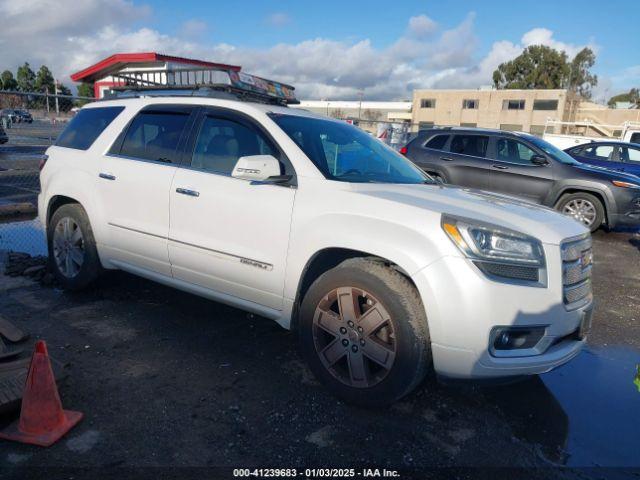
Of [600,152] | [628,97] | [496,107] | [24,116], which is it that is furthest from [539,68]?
[24,116]

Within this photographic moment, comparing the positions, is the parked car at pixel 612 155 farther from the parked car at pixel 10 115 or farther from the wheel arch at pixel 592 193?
the parked car at pixel 10 115

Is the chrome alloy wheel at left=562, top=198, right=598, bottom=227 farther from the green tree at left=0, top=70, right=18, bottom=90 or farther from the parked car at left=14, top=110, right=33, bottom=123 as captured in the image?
the green tree at left=0, top=70, right=18, bottom=90

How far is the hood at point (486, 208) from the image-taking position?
9.10 feet

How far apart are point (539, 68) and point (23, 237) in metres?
75.2

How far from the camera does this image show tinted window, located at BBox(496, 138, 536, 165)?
362 inches

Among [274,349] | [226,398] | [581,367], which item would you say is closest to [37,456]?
[226,398]

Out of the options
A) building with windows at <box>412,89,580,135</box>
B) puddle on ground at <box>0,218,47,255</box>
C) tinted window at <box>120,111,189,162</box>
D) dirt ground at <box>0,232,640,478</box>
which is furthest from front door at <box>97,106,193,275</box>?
building with windows at <box>412,89,580,135</box>

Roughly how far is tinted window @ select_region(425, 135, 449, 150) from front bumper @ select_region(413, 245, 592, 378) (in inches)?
294

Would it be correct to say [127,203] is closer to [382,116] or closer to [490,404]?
[490,404]

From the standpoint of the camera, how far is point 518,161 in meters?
9.20

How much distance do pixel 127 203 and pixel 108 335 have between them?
1069 mm

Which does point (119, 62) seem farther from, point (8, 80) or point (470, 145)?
point (8, 80)

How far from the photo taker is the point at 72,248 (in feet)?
14.8

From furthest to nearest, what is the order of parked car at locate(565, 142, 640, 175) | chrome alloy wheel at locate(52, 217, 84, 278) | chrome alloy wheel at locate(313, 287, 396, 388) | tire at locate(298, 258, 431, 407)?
parked car at locate(565, 142, 640, 175)
chrome alloy wheel at locate(52, 217, 84, 278)
chrome alloy wheel at locate(313, 287, 396, 388)
tire at locate(298, 258, 431, 407)
